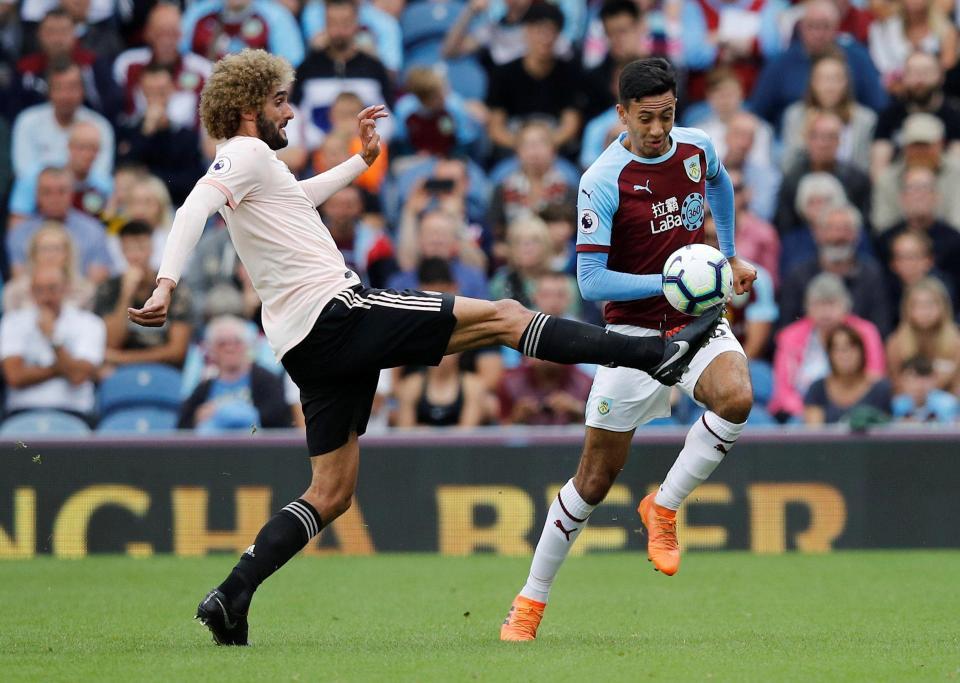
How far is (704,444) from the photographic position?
7523mm

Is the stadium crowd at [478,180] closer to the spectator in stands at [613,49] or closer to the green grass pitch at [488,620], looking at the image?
the spectator in stands at [613,49]

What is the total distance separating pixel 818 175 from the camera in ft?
46.6

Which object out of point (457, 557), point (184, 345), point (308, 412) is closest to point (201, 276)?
point (184, 345)

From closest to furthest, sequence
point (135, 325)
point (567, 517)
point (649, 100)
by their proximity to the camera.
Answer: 1. point (649, 100)
2. point (567, 517)
3. point (135, 325)

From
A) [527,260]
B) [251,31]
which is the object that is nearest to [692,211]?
[527,260]

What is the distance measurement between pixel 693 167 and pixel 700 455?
1.39 m

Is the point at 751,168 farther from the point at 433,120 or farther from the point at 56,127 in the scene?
the point at 56,127

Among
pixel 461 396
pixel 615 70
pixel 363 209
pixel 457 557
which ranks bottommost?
pixel 457 557

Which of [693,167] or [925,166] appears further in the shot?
[925,166]

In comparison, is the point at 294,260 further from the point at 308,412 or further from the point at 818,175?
the point at 818,175

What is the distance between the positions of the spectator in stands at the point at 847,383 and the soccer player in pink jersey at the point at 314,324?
6038 millimetres

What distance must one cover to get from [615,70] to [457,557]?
5.46 m

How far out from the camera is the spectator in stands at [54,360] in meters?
13.5

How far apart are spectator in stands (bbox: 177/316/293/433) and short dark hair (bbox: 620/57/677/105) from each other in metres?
6.11
